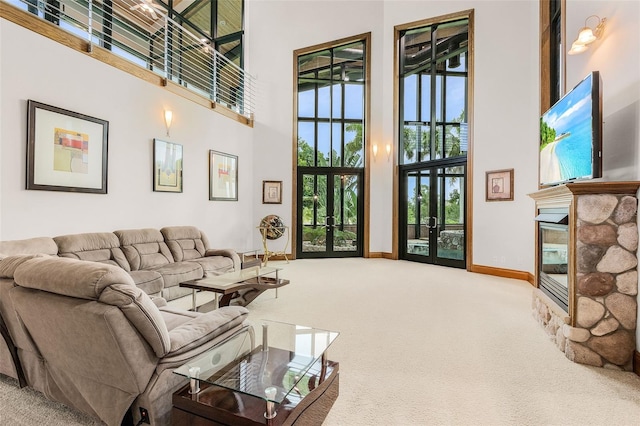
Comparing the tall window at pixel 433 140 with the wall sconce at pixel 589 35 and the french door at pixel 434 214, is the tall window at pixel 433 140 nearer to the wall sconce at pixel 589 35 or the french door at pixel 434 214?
the french door at pixel 434 214

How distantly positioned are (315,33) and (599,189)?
687 cm

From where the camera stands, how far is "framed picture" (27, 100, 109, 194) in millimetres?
3533

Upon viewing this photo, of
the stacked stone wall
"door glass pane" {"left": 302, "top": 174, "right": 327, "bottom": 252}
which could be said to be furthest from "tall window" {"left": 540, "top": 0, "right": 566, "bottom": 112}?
"door glass pane" {"left": 302, "top": 174, "right": 327, "bottom": 252}

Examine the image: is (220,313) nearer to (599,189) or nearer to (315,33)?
(599,189)

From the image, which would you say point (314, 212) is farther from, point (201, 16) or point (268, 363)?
point (268, 363)

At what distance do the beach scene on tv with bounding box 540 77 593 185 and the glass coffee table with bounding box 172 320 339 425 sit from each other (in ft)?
8.36

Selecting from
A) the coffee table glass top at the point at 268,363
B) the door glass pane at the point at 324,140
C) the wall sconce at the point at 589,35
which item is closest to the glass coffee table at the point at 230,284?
the coffee table glass top at the point at 268,363

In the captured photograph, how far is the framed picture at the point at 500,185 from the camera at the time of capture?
228 inches

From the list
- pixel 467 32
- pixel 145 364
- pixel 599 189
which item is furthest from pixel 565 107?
pixel 467 32

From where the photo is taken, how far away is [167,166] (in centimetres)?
529

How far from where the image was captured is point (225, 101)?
24.1ft

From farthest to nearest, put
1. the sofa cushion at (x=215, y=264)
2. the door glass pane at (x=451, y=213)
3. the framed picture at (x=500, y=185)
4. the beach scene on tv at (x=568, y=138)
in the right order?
the door glass pane at (x=451, y=213) < the framed picture at (x=500, y=185) < the sofa cushion at (x=215, y=264) < the beach scene on tv at (x=568, y=138)

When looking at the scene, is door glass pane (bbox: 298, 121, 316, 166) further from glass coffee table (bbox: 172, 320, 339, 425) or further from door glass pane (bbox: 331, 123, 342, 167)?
glass coffee table (bbox: 172, 320, 339, 425)

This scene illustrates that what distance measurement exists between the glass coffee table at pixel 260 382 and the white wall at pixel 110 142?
307 cm
